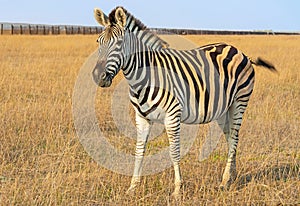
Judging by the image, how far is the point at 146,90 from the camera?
4004 millimetres

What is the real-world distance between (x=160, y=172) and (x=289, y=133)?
267 cm

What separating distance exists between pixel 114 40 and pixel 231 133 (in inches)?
75.4

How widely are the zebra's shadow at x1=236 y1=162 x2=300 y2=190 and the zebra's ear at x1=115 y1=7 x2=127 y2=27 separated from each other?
2.08 m

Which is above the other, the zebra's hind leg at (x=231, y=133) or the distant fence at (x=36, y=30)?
the distant fence at (x=36, y=30)

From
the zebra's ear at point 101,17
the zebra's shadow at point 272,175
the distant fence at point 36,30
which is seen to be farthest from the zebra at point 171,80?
the distant fence at point 36,30

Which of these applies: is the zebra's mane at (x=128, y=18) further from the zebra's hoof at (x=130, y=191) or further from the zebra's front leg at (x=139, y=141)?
the zebra's hoof at (x=130, y=191)

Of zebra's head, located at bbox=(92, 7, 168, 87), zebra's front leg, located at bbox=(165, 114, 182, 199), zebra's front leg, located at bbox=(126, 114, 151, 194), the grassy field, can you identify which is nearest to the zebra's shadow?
the grassy field

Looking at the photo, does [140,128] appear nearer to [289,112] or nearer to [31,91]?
[289,112]

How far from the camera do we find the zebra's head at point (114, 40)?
11.8 feet

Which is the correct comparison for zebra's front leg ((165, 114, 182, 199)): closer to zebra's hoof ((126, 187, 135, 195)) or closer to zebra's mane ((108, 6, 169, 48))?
zebra's hoof ((126, 187, 135, 195))

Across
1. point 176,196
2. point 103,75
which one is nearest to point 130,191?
point 176,196

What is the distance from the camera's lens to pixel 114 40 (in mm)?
3711

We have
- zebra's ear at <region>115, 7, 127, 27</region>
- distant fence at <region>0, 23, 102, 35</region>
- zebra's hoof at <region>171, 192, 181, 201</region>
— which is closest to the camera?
zebra's ear at <region>115, 7, 127, 27</region>

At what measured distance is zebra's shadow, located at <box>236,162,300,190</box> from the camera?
4.64 metres
